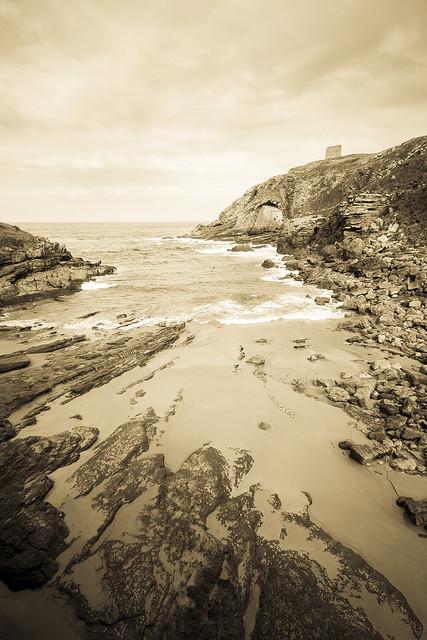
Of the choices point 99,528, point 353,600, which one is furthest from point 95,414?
point 353,600

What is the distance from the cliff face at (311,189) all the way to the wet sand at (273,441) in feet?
93.7

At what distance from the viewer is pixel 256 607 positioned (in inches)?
138

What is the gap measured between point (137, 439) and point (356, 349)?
8584 millimetres

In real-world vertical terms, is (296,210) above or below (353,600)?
above

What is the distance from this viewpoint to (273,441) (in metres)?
6.44

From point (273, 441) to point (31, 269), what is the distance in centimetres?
2344

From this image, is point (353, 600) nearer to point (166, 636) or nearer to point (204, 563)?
point (204, 563)

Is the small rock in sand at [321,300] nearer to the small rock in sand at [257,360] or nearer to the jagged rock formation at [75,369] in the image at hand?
the small rock in sand at [257,360]

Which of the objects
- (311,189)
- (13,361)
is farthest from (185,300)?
(311,189)

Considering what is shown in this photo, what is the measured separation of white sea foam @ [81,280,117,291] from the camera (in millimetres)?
23688

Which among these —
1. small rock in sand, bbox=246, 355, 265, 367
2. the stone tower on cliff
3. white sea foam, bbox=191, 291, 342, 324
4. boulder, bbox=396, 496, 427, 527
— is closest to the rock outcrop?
boulder, bbox=396, 496, 427, 527

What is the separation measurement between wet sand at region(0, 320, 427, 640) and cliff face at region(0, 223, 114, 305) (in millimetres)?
15713

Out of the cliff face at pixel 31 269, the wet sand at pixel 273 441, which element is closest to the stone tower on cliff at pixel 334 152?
the cliff face at pixel 31 269

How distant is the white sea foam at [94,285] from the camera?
23.7 m
